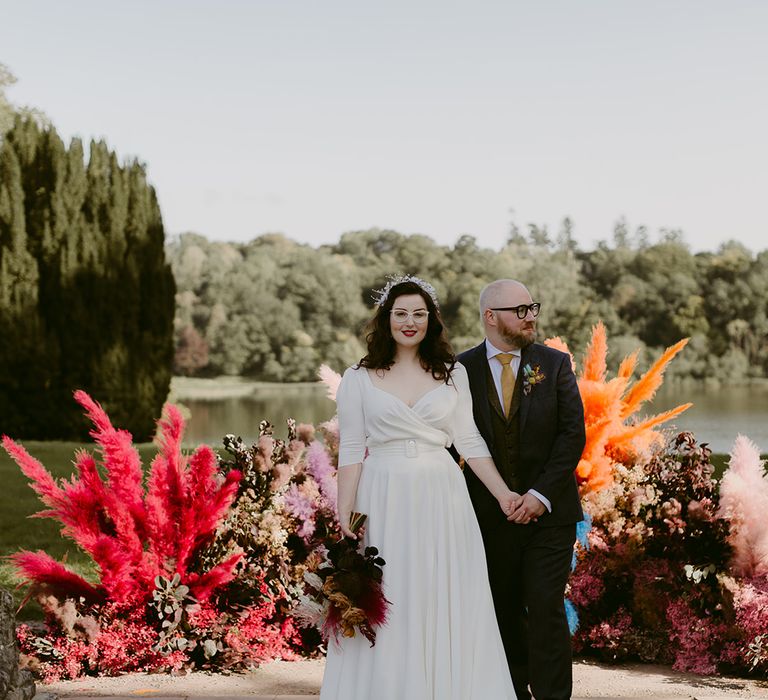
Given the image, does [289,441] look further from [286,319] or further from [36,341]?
[286,319]

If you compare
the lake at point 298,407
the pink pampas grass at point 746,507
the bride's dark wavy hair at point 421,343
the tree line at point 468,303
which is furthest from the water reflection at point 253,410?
the bride's dark wavy hair at point 421,343

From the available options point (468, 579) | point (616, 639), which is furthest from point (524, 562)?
point (616, 639)

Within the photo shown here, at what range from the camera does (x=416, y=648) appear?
337 centimetres

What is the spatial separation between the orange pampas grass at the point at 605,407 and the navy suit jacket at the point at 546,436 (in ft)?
4.01

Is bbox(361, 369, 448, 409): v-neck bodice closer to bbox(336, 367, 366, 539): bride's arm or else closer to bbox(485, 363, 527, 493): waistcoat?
bbox(336, 367, 366, 539): bride's arm

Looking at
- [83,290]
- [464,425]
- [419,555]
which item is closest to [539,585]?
[419,555]

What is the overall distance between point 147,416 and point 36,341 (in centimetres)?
238

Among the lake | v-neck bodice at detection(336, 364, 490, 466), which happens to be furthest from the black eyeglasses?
the lake

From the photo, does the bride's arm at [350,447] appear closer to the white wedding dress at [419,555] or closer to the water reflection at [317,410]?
Answer: the white wedding dress at [419,555]

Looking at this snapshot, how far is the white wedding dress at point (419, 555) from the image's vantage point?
3395 millimetres

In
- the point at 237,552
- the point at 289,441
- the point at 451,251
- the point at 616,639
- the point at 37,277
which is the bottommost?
the point at 616,639

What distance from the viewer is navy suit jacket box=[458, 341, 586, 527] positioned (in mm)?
3704

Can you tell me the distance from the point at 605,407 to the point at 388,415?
2010mm

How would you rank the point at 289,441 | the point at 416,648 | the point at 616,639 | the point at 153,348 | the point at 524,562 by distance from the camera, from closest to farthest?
the point at 416,648, the point at 524,562, the point at 616,639, the point at 289,441, the point at 153,348
